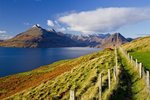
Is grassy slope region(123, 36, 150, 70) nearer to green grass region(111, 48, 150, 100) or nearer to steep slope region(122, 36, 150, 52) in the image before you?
steep slope region(122, 36, 150, 52)

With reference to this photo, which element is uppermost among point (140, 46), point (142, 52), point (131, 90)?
point (140, 46)

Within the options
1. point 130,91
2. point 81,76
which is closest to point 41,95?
point 81,76

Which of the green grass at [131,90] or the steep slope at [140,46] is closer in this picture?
the green grass at [131,90]

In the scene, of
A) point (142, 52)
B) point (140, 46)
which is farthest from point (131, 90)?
point (140, 46)

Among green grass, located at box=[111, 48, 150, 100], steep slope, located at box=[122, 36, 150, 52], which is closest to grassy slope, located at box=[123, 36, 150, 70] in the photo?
steep slope, located at box=[122, 36, 150, 52]

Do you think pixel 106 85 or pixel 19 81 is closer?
pixel 106 85

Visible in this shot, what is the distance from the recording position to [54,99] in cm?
4100

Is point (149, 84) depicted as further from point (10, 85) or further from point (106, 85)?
point (10, 85)

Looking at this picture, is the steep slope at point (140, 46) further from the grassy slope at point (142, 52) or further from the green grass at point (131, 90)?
the green grass at point (131, 90)

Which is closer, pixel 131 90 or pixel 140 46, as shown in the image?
pixel 131 90

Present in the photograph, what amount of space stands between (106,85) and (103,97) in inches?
255

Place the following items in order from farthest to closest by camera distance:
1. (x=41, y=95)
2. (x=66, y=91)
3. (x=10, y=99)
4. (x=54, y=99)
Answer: (x=10, y=99), (x=41, y=95), (x=66, y=91), (x=54, y=99)

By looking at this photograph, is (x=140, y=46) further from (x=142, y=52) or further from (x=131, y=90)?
(x=131, y=90)

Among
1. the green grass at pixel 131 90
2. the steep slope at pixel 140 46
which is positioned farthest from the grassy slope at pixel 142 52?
the green grass at pixel 131 90
